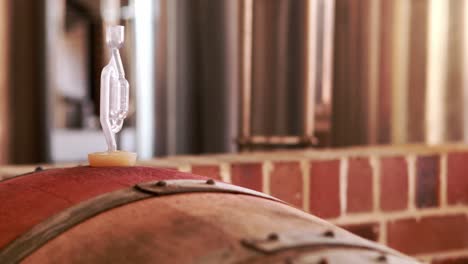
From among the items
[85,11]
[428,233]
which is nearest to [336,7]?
[428,233]

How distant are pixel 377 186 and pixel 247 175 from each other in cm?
35

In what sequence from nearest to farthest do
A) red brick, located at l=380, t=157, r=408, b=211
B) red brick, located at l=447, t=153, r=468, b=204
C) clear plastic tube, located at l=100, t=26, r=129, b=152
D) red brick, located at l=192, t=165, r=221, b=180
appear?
clear plastic tube, located at l=100, t=26, r=129, b=152 → red brick, located at l=192, t=165, r=221, b=180 → red brick, located at l=380, t=157, r=408, b=211 → red brick, located at l=447, t=153, r=468, b=204

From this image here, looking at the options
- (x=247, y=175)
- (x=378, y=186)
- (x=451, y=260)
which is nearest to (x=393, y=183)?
(x=378, y=186)

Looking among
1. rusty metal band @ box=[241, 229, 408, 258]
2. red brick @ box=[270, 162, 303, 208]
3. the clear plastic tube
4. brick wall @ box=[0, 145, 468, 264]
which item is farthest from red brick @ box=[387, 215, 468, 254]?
rusty metal band @ box=[241, 229, 408, 258]

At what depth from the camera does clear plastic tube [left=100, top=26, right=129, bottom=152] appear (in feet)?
2.77

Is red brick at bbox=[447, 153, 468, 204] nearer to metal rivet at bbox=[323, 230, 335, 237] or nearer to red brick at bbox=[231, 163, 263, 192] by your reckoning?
red brick at bbox=[231, 163, 263, 192]

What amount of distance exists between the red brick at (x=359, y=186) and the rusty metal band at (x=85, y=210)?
2.72 ft

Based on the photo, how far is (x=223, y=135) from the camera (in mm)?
3348

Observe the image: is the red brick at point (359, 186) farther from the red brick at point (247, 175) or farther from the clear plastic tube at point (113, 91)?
the clear plastic tube at point (113, 91)

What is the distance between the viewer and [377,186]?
1573mm

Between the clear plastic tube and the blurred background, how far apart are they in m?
1.71

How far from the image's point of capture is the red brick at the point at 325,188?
1472mm

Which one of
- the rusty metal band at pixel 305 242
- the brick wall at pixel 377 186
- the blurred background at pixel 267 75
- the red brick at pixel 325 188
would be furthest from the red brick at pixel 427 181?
the rusty metal band at pixel 305 242

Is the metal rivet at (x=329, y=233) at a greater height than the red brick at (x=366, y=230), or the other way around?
the metal rivet at (x=329, y=233)
